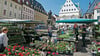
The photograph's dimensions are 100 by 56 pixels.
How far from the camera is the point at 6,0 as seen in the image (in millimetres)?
28297

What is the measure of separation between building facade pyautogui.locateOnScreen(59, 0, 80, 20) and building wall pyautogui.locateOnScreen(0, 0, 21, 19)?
21966mm

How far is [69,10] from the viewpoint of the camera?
48.9 metres

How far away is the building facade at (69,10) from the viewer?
159ft

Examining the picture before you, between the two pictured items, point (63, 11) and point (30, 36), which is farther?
point (63, 11)

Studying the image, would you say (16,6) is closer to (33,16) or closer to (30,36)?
(33,16)

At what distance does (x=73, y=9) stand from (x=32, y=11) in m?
18.9

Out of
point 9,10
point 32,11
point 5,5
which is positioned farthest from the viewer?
point 32,11

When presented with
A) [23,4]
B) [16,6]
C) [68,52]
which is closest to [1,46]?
[68,52]

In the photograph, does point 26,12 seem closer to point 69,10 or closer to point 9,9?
point 9,9

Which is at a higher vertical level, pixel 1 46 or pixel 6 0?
pixel 6 0

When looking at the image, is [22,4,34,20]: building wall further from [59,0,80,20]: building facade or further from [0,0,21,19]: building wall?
[59,0,80,20]: building facade

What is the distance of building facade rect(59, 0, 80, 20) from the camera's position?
48.5 metres

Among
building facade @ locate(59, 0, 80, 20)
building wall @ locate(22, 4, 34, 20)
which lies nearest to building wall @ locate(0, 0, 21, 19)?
building wall @ locate(22, 4, 34, 20)

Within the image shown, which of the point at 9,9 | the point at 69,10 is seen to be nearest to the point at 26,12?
the point at 9,9
